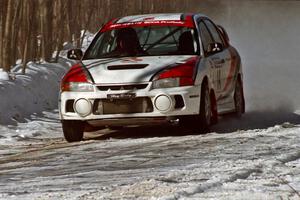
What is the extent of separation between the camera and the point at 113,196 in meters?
6.32

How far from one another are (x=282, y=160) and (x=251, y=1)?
53.7m

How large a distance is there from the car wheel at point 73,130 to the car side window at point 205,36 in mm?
1834

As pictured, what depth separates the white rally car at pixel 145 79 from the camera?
35.5 ft

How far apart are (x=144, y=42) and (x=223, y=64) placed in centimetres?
111

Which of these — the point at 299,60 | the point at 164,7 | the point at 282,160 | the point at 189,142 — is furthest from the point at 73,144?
the point at 164,7

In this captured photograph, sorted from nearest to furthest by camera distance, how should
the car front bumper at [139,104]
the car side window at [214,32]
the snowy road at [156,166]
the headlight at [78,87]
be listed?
the snowy road at [156,166] < the car front bumper at [139,104] < the headlight at [78,87] < the car side window at [214,32]

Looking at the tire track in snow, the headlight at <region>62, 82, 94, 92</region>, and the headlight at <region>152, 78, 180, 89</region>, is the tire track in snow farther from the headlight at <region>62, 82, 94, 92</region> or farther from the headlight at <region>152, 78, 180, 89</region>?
the headlight at <region>62, 82, 94, 92</region>

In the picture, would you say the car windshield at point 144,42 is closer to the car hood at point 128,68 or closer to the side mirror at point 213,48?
the side mirror at point 213,48

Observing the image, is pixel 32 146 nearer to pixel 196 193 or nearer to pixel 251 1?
pixel 196 193

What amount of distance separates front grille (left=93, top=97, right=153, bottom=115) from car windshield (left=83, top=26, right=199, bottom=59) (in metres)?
1.17

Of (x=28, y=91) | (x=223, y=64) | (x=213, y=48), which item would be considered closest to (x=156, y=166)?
(x=213, y=48)

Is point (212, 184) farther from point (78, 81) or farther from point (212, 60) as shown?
point (212, 60)

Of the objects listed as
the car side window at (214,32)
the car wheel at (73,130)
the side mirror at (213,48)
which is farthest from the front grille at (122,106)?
the car side window at (214,32)

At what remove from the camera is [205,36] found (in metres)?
12.7
